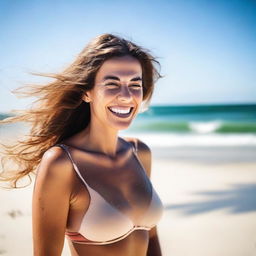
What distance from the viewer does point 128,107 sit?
6.74 feet

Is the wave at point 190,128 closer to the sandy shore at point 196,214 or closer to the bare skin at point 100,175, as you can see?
the sandy shore at point 196,214

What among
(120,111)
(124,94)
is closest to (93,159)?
(120,111)

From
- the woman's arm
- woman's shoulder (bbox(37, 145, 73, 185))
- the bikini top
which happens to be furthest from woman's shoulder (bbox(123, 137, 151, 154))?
woman's shoulder (bbox(37, 145, 73, 185))

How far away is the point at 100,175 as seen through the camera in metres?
2.01

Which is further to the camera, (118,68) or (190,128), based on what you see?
(190,128)

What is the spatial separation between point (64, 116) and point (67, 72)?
296mm

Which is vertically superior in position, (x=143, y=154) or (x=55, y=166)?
(x=55, y=166)

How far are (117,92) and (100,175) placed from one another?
510 millimetres

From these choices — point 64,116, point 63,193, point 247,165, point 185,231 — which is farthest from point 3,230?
point 247,165

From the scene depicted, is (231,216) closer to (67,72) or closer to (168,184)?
(168,184)

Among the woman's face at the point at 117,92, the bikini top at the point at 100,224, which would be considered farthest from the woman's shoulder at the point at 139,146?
the bikini top at the point at 100,224

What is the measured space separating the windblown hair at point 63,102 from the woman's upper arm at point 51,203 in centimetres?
51

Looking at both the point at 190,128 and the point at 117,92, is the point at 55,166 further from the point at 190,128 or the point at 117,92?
the point at 190,128

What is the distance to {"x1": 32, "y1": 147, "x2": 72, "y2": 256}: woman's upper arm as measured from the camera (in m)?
1.69
